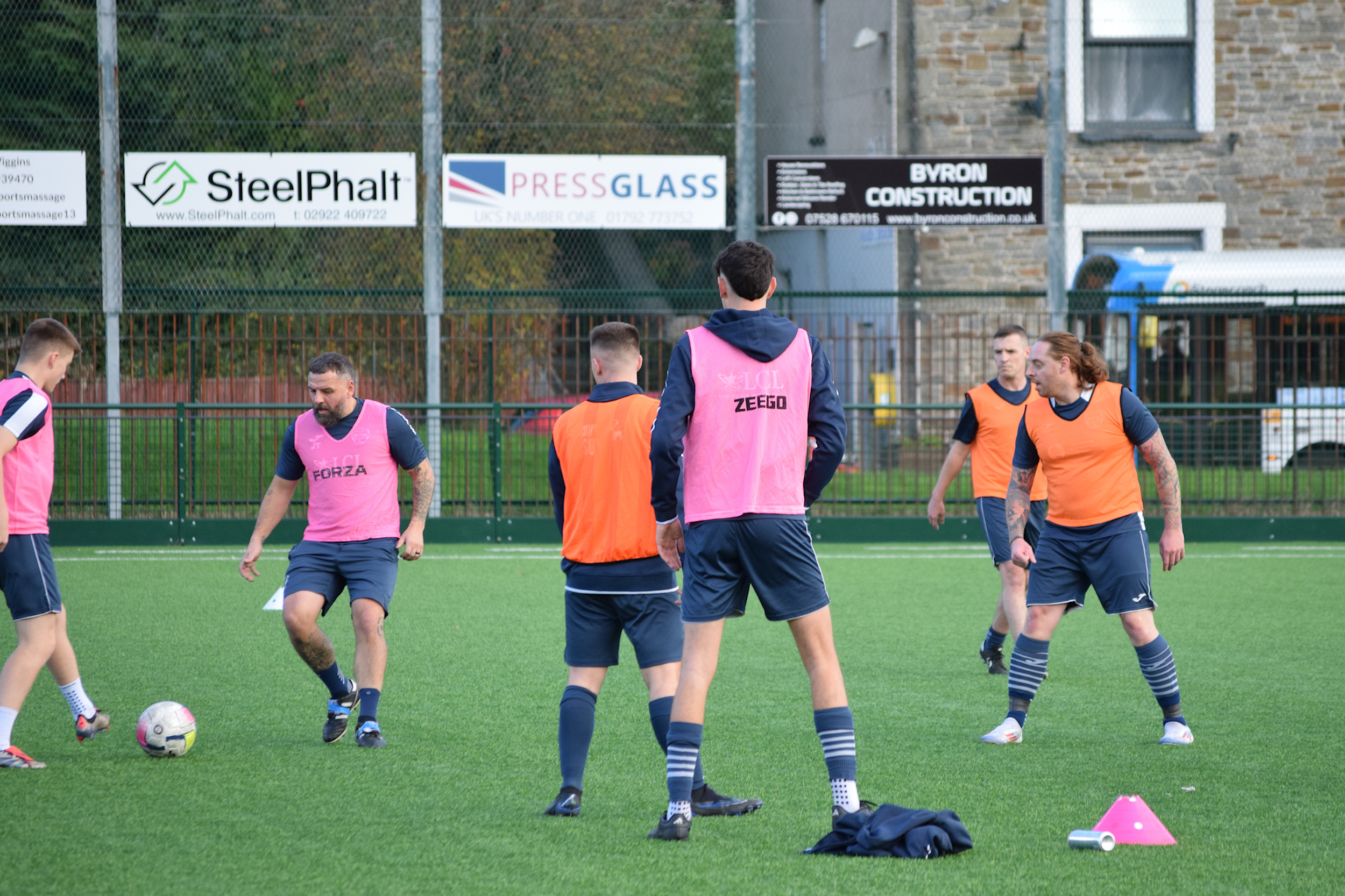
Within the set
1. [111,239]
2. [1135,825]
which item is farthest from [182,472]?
[1135,825]

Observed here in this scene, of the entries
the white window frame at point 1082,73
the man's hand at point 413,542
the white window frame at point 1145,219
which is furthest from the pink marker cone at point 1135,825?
the white window frame at point 1082,73

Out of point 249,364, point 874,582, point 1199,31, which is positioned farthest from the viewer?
point 1199,31

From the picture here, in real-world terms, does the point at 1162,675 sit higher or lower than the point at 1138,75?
lower

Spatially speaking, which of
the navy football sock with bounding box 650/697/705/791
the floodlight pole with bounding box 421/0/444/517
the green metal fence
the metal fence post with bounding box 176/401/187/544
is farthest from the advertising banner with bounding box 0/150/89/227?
the navy football sock with bounding box 650/697/705/791

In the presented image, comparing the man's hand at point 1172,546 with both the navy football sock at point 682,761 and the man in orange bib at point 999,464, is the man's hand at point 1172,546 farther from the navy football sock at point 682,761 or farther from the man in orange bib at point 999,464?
the navy football sock at point 682,761

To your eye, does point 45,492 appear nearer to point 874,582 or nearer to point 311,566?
point 311,566

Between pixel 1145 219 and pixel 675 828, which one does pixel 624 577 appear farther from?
pixel 1145 219

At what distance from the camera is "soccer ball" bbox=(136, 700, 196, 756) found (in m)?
5.82

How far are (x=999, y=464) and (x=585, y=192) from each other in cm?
875

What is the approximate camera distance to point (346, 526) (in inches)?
252

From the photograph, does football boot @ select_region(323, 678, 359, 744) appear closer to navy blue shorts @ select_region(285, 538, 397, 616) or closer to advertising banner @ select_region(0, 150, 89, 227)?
navy blue shorts @ select_region(285, 538, 397, 616)

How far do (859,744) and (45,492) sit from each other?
3.66 m

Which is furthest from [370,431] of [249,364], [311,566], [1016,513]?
[249,364]

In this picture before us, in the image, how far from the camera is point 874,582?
12055 millimetres
